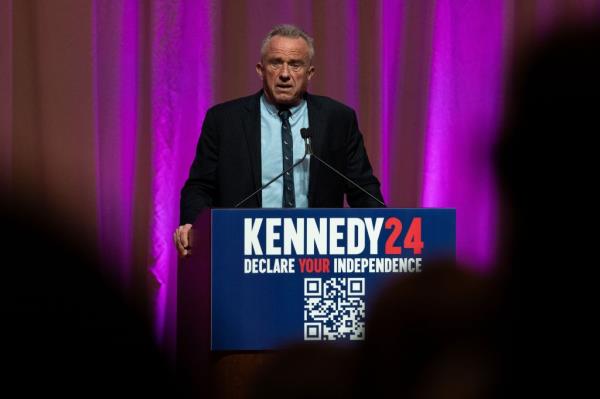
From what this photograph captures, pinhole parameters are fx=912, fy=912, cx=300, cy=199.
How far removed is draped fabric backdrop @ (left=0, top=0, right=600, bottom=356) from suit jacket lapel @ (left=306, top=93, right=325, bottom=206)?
1.30 m

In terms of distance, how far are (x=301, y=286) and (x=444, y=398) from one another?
1688 mm

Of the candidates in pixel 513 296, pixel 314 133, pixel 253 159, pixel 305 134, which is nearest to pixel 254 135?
pixel 253 159

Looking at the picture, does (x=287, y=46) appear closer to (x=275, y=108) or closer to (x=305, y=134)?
(x=275, y=108)

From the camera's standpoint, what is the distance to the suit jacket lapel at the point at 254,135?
322 centimetres

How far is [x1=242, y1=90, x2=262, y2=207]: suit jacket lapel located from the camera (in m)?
3.22

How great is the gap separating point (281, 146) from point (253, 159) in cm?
11

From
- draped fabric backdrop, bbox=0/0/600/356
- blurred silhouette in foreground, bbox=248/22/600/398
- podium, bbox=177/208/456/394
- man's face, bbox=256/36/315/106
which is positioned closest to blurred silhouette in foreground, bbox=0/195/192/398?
blurred silhouette in foreground, bbox=248/22/600/398

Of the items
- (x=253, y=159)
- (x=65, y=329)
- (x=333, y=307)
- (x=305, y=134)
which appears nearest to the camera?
(x=65, y=329)

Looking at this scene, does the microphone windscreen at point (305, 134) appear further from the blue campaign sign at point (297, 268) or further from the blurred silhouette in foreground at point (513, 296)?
the blurred silhouette in foreground at point (513, 296)

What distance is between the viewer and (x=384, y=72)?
4727 millimetres

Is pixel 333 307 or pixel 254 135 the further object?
pixel 254 135

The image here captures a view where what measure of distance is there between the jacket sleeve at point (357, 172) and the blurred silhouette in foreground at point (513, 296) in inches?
101

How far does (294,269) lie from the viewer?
2.26 metres

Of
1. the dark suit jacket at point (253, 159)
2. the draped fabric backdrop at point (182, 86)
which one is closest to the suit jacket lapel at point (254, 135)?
the dark suit jacket at point (253, 159)
